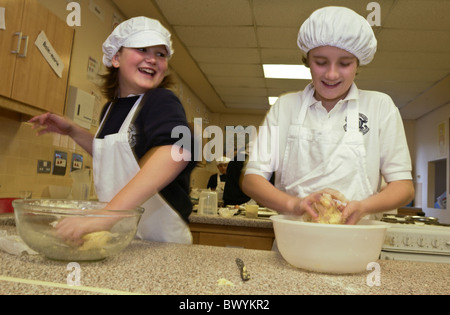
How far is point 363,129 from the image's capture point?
3.93 ft

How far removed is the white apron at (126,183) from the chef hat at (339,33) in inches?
22.7

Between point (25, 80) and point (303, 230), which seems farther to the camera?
point (25, 80)

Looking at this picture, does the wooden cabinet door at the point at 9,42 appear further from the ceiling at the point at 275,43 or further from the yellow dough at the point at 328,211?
the yellow dough at the point at 328,211

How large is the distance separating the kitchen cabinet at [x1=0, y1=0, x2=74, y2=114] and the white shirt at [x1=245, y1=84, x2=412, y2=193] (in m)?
1.46

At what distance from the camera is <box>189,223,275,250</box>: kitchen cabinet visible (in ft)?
8.37

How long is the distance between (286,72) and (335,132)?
156 inches

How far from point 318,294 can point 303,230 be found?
0.17 meters

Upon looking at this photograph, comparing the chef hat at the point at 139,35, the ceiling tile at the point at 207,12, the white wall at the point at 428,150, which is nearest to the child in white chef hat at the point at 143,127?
the chef hat at the point at 139,35

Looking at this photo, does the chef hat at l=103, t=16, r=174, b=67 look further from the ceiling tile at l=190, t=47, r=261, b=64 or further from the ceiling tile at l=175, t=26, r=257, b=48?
the ceiling tile at l=190, t=47, r=261, b=64

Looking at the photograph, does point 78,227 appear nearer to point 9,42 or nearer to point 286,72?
point 9,42

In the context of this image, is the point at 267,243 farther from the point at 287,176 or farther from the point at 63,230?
the point at 63,230

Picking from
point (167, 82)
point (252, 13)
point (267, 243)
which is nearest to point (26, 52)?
point (167, 82)
